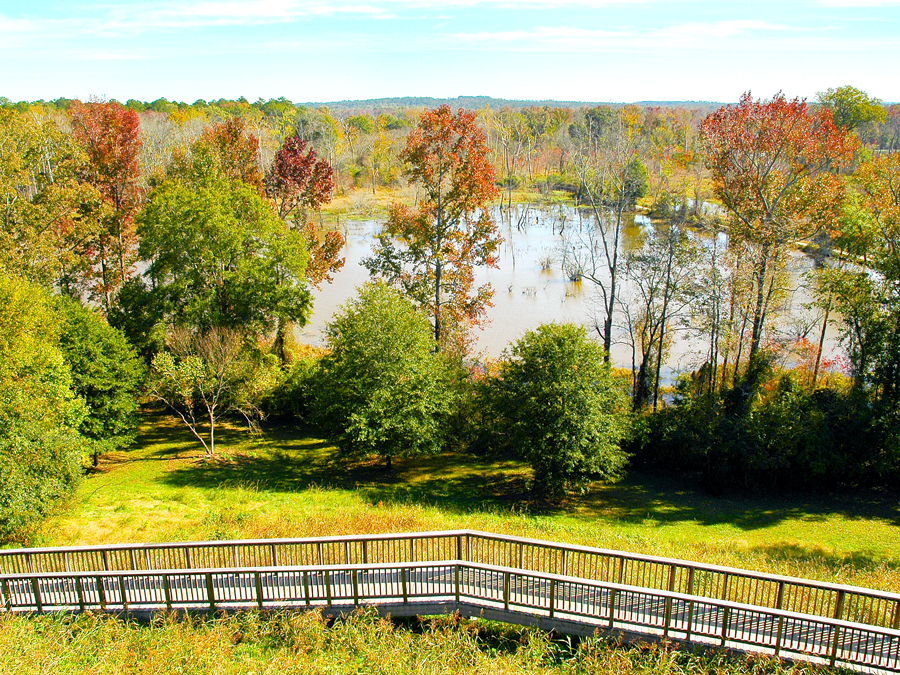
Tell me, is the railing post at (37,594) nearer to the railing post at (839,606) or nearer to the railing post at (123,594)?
the railing post at (123,594)

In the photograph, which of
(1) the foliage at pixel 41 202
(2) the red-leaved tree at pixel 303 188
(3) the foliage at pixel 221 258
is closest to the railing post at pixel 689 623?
(3) the foliage at pixel 221 258

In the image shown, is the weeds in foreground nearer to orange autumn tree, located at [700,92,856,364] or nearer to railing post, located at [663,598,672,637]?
railing post, located at [663,598,672,637]

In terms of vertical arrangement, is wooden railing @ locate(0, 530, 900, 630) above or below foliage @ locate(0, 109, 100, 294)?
below

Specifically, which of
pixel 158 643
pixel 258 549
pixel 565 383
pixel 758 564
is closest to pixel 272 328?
pixel 565 383

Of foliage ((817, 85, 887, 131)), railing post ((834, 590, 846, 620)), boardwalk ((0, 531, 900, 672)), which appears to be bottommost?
boardwalk ((0, 531, 900, 672))

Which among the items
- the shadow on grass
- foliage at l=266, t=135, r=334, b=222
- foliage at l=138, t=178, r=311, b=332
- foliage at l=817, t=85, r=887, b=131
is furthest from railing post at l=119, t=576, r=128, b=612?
foliage at l=817, t=85, r=887, b=131

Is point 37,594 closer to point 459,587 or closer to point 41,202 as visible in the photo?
point 459,587

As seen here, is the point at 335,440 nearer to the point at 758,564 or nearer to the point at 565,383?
the point at 565,383

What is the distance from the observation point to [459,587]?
1031 cm

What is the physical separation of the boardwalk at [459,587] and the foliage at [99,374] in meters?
9.16

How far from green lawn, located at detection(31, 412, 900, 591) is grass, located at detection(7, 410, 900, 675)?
0.22 ft

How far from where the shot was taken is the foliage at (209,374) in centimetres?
2016

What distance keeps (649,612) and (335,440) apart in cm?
1198

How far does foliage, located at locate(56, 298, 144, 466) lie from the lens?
63.6ft
